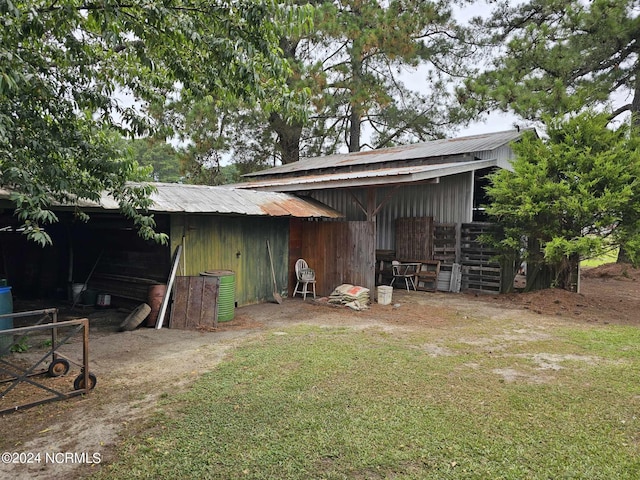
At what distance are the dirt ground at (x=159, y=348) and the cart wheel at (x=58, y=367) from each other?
71 mm

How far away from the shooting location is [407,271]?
400 inches

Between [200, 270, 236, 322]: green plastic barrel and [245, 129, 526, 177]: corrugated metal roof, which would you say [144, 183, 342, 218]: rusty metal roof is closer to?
[200, 270, 236, 322]: green plastic barrel

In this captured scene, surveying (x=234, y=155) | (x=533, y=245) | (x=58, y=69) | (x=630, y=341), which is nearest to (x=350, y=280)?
(x=533, y=245)

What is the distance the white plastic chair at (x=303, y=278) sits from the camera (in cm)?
877

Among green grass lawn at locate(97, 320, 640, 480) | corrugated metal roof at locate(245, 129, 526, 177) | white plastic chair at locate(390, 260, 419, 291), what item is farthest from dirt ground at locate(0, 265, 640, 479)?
corrugated metal roof at locate(245, 129, 526, 177)

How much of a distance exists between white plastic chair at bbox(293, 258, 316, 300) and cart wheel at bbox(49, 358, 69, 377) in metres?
5.06

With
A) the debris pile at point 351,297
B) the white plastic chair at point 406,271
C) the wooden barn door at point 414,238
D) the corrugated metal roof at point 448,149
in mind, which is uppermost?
the corrugated metal roof at point 448,149

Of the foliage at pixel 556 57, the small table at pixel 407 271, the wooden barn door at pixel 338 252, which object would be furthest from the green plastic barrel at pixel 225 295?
the foliage at pixel 556 57

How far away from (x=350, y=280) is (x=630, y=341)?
187 inches

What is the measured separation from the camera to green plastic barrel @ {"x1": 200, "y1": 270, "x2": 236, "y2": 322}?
6.66m

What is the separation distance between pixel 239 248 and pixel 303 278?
1640 millimetres

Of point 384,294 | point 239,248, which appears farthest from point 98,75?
point 384,294

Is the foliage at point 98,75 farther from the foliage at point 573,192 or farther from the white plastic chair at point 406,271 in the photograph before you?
the white plastic chair at point 406,271

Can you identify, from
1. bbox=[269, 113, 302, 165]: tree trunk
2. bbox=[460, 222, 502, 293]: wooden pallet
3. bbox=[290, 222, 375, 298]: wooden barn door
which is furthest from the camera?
bbox=[269, 113, 302, 165]: tree trunk
